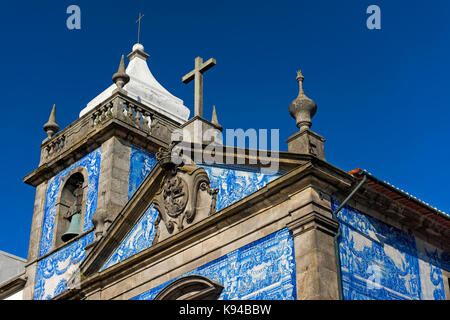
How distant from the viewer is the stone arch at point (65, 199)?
1773 cm

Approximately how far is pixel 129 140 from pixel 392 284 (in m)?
7.79

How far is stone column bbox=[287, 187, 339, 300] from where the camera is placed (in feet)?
35.8

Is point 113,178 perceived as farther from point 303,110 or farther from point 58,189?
point 303,110

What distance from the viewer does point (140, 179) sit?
17.8m

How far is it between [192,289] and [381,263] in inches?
120

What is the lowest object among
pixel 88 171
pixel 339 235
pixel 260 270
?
pixel 260 270

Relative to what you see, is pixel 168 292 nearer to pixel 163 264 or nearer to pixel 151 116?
pixel 163 264

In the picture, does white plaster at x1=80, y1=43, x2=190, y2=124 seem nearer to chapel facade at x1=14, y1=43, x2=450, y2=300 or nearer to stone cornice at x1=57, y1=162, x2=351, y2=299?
chapel facade at x1=14, y1=43, x2=450, y2=300

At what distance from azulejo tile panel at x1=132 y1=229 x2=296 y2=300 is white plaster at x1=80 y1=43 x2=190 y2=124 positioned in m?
7.50

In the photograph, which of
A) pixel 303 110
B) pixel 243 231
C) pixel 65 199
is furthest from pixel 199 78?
pixel 65 199

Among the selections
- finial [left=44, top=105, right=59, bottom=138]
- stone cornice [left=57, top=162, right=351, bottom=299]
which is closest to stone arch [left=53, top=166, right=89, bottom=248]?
finial [left=44, top=105, right=59, bottom=138]
